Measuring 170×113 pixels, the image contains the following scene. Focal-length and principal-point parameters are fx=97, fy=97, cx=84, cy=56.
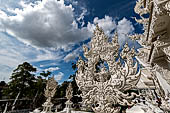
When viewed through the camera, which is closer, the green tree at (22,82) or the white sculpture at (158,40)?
the white sculpture at (158,40)

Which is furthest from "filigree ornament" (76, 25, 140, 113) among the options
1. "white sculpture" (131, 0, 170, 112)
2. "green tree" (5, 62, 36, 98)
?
"green tree" (5, 62, 36, 98)

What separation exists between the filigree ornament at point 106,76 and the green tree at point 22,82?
15069 millimetres

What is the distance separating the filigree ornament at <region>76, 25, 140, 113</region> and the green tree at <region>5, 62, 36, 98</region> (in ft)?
49.4

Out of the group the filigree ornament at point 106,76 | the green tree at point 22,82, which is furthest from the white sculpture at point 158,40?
the green tree at point 22,82

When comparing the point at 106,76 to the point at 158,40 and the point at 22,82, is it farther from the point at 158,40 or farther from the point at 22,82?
the point at 22,82

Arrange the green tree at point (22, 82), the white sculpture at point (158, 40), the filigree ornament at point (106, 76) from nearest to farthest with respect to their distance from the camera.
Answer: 1. the filigree ornament at point (106, 76)
2. the white sculpture at point (158, 40)
3. the green tree at point (22, 82)

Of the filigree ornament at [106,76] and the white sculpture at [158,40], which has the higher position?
the white sculpture at [158,40]

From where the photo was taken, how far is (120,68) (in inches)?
87.4

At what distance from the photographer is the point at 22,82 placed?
1442 centimetres

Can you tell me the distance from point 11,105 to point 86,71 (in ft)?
49.3

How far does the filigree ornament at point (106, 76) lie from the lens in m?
2.10

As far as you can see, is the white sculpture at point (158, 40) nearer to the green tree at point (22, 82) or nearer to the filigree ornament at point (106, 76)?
the filigree ornament at point (106, 76)

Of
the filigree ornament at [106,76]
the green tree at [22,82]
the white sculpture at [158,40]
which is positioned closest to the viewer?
the filigree ornament at [106,76]

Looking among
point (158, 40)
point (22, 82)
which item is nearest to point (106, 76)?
point (158, 40)
